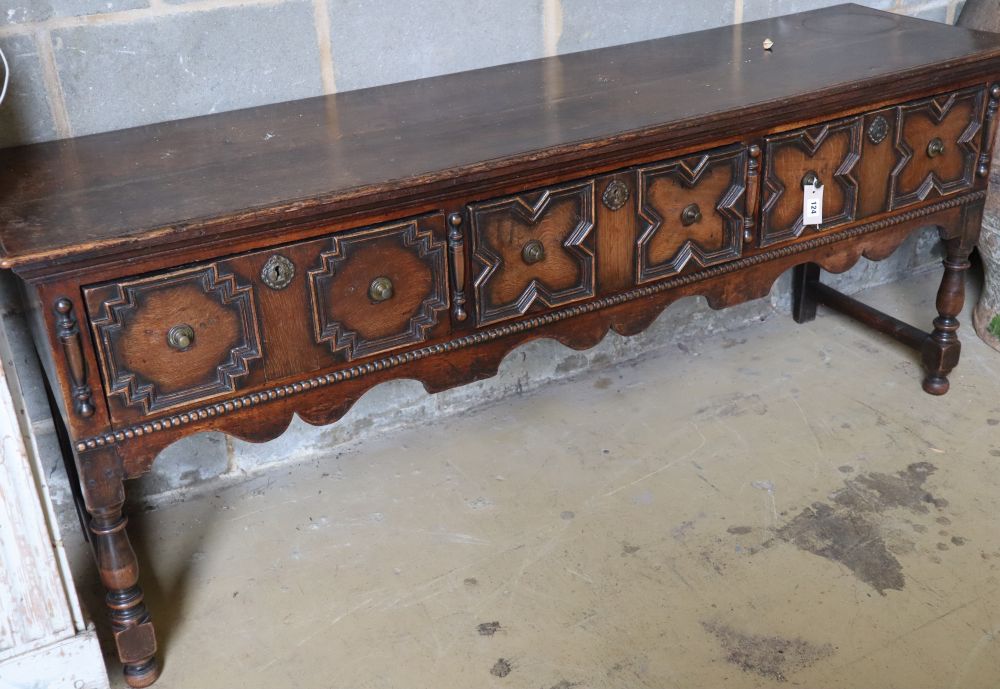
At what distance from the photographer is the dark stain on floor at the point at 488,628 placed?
2.33 meters

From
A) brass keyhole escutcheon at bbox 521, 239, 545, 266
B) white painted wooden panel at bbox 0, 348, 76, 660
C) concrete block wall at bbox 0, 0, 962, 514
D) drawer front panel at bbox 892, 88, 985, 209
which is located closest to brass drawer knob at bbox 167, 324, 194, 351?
white painted wooden panel at bbox 0, 348, 76, 660

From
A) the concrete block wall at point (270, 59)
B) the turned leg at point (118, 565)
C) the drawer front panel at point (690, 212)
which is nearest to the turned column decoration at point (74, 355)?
the turned leg at point (118, 565)

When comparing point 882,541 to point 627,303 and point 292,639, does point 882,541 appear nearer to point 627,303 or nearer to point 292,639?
point 627,303

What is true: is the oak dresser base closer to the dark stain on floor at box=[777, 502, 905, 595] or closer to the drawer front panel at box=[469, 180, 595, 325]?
the drawer front panel at box=[469, 180, 595, 325]

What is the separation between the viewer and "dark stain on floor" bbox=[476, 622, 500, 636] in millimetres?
2332

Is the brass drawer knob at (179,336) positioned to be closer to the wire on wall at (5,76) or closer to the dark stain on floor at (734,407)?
the wire on wall at (5,76)

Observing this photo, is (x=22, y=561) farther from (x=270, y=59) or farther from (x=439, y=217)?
(x=270, y=59)

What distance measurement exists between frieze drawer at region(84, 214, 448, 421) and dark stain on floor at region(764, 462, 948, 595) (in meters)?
1.07

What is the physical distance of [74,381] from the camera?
1.88 metres

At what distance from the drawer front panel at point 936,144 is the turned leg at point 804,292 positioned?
66 cm

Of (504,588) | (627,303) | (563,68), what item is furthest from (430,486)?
(563,68)

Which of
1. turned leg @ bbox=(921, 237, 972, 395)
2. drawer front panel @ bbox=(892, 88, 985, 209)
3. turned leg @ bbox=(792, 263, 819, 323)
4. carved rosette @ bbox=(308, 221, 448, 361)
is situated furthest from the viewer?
turned leg @ bbox=(792, 263, 819, 323)

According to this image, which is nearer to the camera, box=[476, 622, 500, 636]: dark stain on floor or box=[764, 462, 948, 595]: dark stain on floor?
box=[476, 622, 500, 636]: dark stain on floor

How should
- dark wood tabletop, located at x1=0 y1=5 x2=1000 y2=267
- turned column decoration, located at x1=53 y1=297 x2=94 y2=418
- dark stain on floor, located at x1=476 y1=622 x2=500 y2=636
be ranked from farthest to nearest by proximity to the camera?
dark stain on floor, located at x1=476 y1=622 x2=500 y2=636 → dark wood tabletop, located at x1=0 y1=5 x2=1000 y2=267 → turned column decoration, located at x1=53 y1=297 x2=94 y2=418
